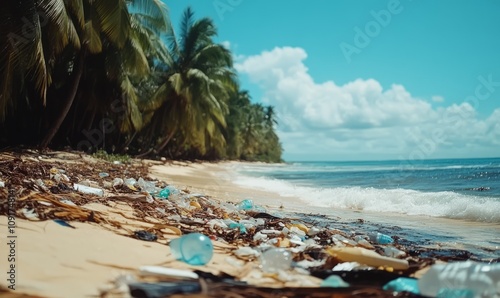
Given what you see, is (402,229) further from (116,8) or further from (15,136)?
(15,136)

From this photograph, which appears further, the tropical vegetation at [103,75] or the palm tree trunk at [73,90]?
the palm tree trunk at [73,90]

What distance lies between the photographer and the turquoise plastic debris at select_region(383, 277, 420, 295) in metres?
1.77

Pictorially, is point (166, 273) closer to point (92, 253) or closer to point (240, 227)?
point (92, 253)

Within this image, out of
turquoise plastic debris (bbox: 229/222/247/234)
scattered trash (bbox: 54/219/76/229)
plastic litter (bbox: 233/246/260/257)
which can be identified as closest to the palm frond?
turquoise plastic debris (bbox: 229/222/247/234)

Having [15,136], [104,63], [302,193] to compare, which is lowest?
[302,193]

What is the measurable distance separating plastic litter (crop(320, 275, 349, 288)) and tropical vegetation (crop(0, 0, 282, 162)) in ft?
26.7

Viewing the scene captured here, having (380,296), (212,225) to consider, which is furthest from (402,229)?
(380,296)

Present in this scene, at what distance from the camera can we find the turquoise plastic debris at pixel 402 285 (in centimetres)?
177

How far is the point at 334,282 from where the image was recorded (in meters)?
1.86

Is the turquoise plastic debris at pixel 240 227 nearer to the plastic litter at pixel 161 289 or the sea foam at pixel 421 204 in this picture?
the plastic litter at pixel 161 289

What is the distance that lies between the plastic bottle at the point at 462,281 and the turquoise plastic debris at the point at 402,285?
56 mm

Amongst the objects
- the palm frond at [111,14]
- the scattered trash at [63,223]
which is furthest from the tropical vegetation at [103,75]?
the scattered trash at [63,223]

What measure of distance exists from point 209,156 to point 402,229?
112 feet

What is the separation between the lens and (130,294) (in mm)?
1527
